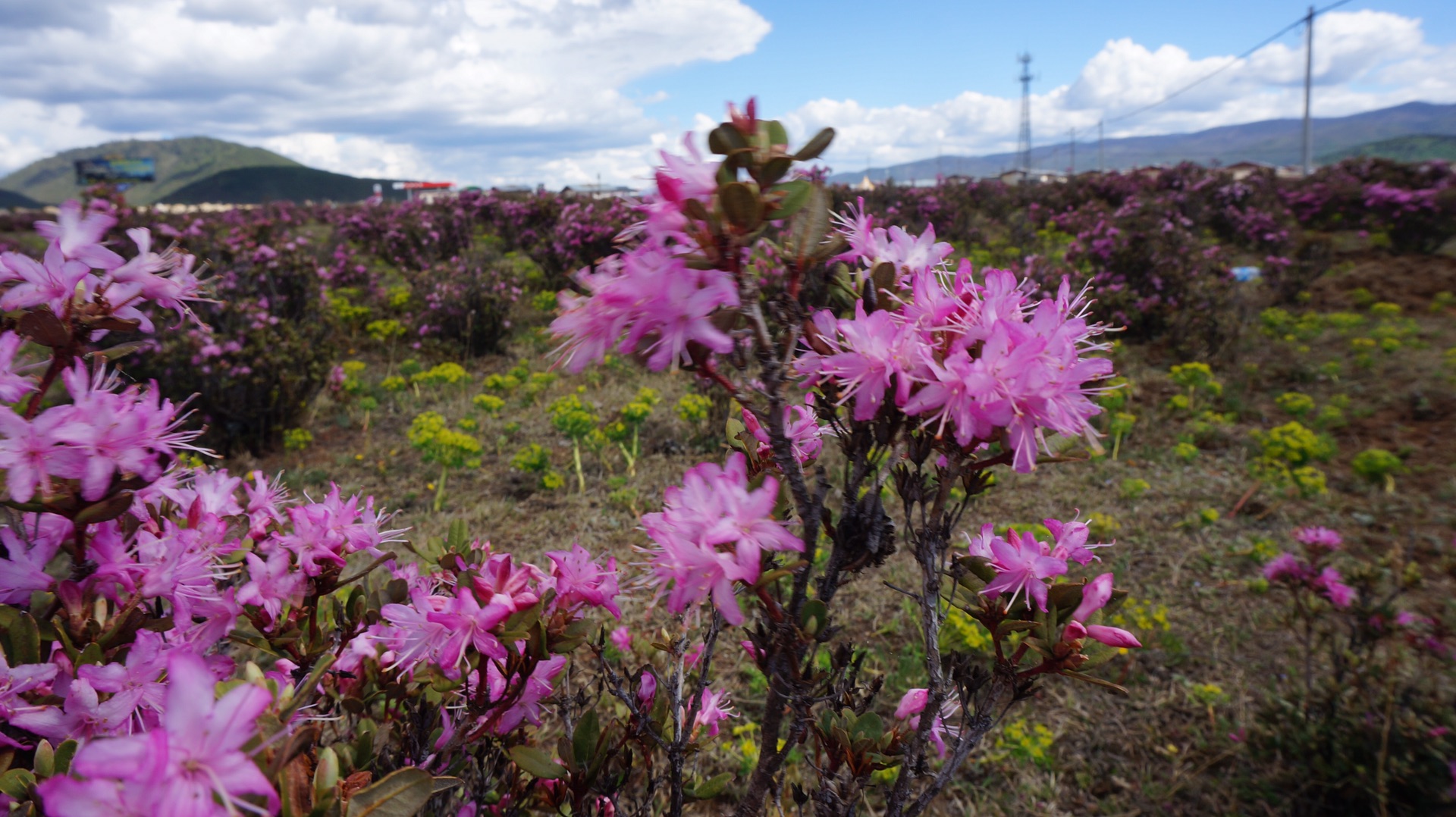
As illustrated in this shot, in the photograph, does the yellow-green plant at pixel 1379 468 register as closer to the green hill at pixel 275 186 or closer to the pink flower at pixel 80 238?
the pink flower at pixel 80 238

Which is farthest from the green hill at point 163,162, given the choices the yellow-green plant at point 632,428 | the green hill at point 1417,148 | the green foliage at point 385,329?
the green hill at point 1417,148

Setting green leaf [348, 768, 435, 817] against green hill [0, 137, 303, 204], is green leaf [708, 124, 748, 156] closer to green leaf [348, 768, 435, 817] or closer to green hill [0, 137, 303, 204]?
green leaf [348, 768, 435, 817]

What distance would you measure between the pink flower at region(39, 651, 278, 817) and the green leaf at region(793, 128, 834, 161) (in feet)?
2.41

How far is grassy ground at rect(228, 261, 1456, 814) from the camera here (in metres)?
2.57

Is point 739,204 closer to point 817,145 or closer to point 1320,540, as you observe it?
point 817,145

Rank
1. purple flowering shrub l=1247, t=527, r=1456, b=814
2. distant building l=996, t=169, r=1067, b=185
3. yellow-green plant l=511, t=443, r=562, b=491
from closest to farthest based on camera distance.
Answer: purple flowering shrub l=1247, t=527, r=1456, b=814 < yellow-green plant l=511, t=443, r=562, b=491 < distant building l=996, t=169, r=1067, b=185

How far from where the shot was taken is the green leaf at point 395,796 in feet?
2.55

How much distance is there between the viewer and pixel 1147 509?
4.36 metres

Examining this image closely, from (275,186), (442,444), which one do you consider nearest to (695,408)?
(442,444)

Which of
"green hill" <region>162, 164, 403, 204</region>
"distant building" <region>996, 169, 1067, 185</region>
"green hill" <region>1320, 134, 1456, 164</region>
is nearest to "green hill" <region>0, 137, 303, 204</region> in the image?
"green hill" <region>162, 164, 403, 204</region>

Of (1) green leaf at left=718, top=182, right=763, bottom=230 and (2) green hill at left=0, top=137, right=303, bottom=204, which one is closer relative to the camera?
(1) green leaf at left=718, top=182, right=763, bottom=230

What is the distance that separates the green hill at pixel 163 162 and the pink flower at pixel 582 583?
19895cm

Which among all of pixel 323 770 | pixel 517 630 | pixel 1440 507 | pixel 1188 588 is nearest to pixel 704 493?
pixel 517 630

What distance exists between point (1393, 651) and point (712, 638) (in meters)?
3.14
